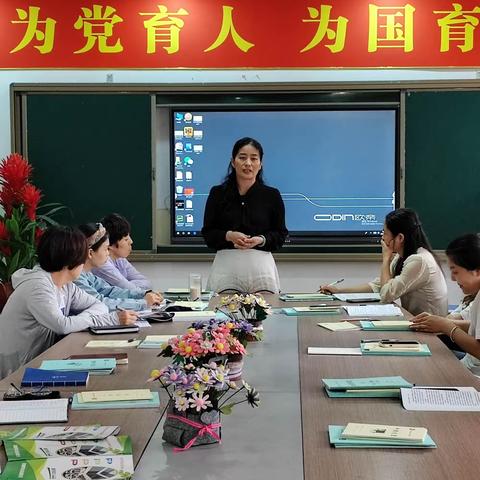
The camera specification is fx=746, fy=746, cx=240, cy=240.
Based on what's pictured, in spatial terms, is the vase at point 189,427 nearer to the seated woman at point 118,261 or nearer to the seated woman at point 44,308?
the seated woman at point 44,308

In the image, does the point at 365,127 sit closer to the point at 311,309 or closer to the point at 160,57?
the point at 160,57

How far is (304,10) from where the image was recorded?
425 centimetres

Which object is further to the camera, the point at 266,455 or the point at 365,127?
the point at 365,127

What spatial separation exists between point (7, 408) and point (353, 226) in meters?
4.03

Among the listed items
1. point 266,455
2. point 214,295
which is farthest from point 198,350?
point 214,295

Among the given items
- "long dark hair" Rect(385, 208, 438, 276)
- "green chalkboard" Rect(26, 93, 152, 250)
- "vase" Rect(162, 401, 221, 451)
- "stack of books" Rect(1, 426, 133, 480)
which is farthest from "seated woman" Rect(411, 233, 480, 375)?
"green chalkboard" Rect(26, 93, 152, 250)

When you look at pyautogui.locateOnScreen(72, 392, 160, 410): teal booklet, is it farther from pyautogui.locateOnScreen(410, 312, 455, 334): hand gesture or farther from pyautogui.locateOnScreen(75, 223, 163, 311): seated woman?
pyautogui.locateOnScreen(75, 223, 163, 311): seated woman

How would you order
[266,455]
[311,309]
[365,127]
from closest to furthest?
[266,455] → [311,309] → [365,127]

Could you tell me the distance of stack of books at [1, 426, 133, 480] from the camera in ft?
4.61

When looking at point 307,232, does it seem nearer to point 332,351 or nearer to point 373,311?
point 373,311

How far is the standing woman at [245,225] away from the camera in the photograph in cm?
411

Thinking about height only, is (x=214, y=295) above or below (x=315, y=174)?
below

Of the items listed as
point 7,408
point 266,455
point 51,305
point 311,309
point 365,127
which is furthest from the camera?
point 365,127

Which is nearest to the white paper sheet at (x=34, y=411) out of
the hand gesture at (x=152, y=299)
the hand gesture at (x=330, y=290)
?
the hand gesture at (x=152, y=299)
